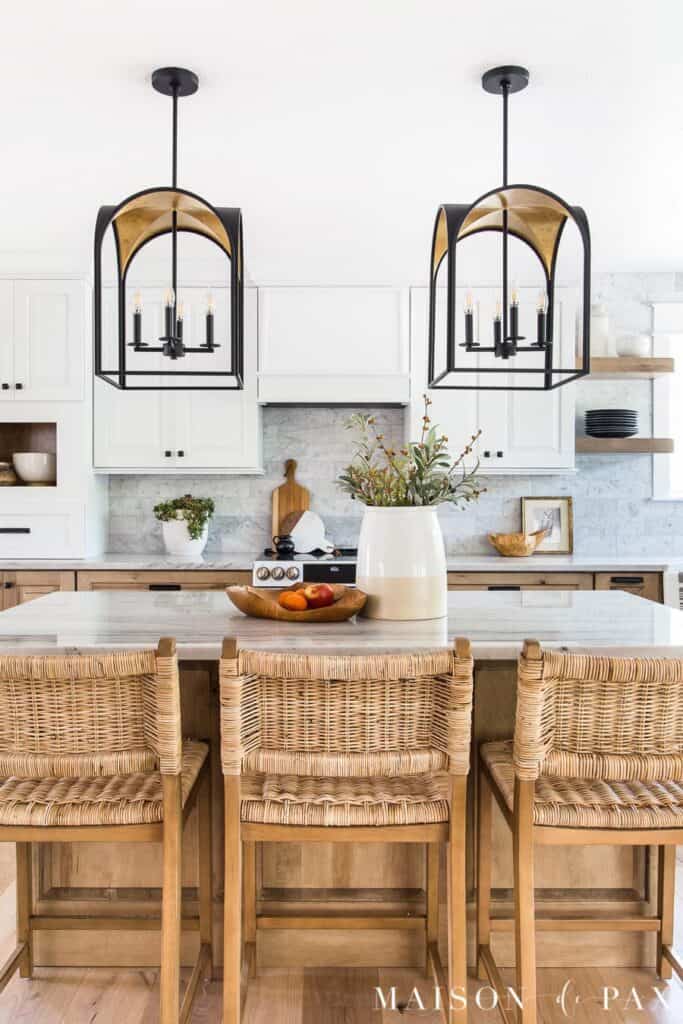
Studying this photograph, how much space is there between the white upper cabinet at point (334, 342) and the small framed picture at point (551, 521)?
1.03 m

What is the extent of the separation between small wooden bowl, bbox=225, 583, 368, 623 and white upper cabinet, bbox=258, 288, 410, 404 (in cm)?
235

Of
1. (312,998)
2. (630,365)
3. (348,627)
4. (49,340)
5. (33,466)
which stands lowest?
(312,998)

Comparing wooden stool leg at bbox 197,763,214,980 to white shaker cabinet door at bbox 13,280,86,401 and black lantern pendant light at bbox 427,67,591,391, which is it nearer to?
black lantern pendant light at bbox 427,67,591,391

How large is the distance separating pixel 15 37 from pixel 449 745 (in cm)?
221

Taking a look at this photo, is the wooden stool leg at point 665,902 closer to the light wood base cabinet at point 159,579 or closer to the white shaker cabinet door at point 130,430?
the light wood base cabinet at point 159,579

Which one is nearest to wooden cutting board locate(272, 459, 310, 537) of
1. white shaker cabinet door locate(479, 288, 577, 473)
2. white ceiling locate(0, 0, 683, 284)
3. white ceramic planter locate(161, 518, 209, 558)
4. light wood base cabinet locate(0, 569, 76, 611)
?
white ceramic planter locate(161, 518, 209, 558)

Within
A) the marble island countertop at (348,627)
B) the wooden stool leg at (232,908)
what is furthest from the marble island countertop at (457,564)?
the wooden stool leg at (232,908)

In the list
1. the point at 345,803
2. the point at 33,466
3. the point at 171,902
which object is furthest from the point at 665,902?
the point at 33,466

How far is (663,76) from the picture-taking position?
252 cm

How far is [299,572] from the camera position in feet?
13.7

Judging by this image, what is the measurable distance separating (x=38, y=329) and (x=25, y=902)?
10.00 feet

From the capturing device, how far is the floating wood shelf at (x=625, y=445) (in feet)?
14.6

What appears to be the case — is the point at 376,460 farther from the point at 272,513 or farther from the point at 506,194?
the point at 506,194

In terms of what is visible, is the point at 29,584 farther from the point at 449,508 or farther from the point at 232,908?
the point at 232,908
